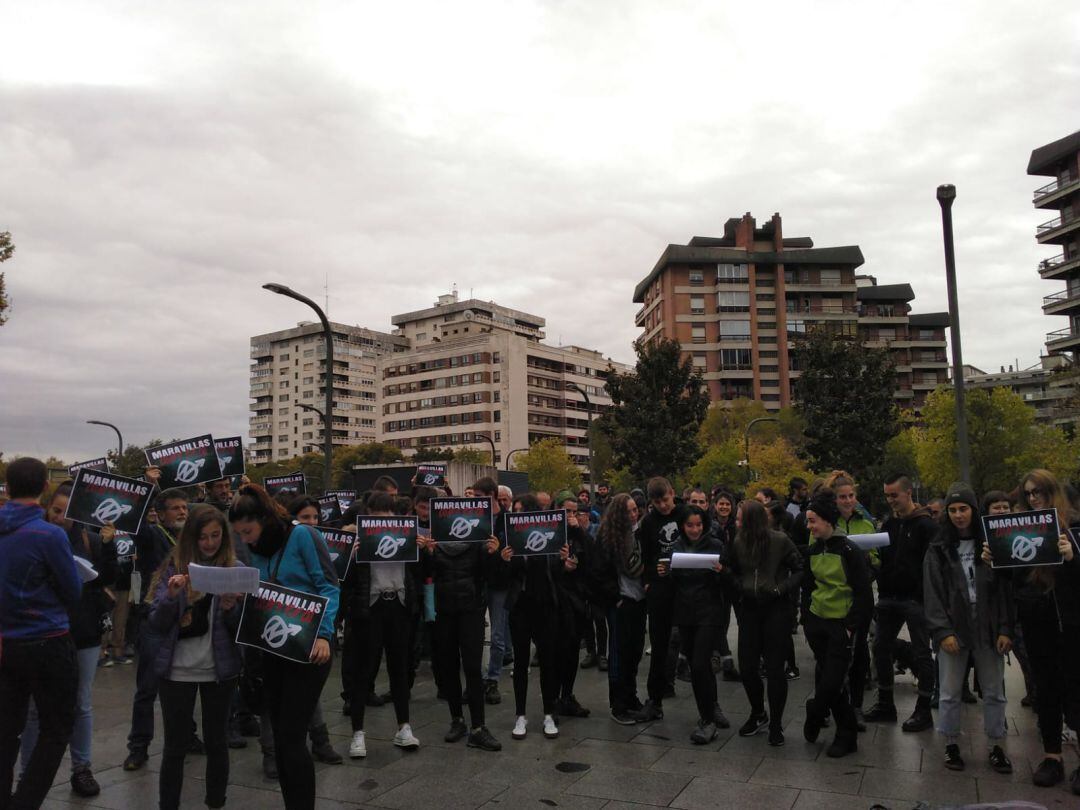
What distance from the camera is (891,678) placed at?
7.64 meters

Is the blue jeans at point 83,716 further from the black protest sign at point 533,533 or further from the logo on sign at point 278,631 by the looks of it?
the black protest sign at point 533,533

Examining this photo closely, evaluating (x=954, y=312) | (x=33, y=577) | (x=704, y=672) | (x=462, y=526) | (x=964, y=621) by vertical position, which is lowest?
(x=704, y=672)

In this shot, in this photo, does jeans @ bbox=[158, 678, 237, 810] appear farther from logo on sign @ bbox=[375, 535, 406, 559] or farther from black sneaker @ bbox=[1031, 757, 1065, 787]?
black sneaker @ bbox=[1031, 757, 1065, 787]

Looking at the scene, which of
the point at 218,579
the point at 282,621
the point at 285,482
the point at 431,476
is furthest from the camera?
the point at 431,476

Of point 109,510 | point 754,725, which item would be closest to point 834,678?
point 754,725

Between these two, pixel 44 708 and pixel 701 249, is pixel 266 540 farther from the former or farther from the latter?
pixel 701 249

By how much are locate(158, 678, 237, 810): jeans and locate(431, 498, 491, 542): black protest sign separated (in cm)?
253

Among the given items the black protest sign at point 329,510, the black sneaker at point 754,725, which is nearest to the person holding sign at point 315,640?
the black sneaker at point 754,725

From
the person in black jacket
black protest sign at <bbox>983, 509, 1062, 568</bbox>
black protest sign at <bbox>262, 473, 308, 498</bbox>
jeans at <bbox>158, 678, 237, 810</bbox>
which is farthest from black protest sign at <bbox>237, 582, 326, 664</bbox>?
black protest sign at <bbox>262, 473, 308, 498</bbox>

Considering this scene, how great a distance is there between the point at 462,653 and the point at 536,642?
26.5 inches

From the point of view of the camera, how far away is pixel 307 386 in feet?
501

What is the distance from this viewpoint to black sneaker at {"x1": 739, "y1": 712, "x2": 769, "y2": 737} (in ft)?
23.3

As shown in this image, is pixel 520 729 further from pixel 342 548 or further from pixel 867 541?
pixel 867 541

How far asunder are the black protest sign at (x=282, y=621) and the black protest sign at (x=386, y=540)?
203cm
